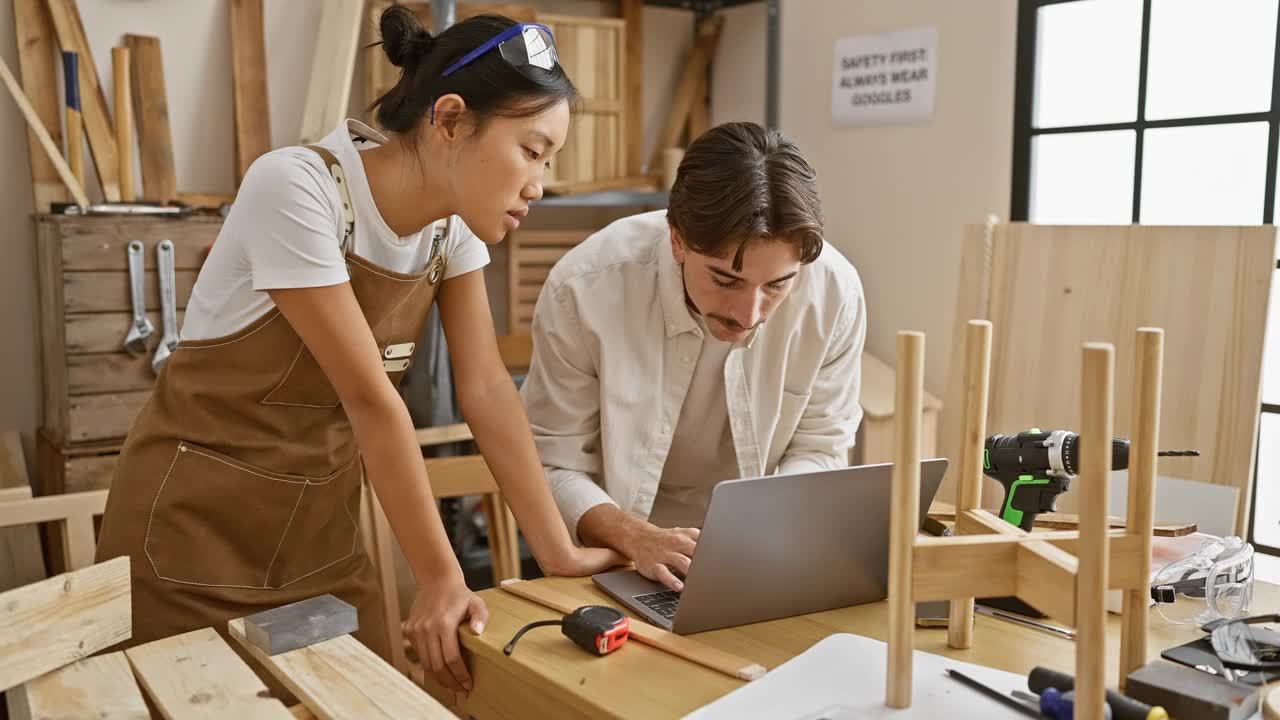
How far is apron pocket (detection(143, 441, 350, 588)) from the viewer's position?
138 cm

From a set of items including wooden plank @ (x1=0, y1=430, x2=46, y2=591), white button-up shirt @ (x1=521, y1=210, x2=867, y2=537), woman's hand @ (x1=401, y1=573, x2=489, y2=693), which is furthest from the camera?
wooden plank @ (x1=0, y1=430, x2=46, y2=591)

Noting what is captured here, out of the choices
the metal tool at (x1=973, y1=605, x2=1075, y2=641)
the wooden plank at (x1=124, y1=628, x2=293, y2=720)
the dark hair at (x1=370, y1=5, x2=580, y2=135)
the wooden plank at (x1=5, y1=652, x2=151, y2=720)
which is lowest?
the metal tool at (x1=973, y1=605, x2=1075, y2=641)

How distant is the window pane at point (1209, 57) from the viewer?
2516 mm

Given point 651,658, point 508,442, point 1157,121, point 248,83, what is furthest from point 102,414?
point 1157,121

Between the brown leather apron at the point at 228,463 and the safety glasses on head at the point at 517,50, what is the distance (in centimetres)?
22

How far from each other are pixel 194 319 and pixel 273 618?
0.55m

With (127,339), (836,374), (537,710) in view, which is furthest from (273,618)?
(127,339)

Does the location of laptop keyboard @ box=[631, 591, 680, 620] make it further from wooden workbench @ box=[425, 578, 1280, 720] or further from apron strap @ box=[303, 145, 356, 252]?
apron strap @ box=[303, 145, 356, 252]

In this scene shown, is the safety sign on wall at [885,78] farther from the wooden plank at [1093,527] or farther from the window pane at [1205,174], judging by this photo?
the wooden plank at [1093,527]

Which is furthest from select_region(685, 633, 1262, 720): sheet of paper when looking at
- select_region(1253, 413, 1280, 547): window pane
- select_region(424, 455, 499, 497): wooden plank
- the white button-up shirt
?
select_region(1253, 413, 1280, 547): window pane

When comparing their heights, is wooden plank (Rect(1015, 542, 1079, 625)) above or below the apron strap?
below

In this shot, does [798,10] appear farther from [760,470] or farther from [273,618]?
[273,618]

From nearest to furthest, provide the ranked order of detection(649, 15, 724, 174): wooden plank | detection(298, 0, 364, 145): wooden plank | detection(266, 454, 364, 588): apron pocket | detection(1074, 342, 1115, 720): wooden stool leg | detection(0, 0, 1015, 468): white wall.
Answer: detection(1074, 342, 1115, 720): wooden stool leg < detection(266, 454, 364, 588): apron pocket < detection(0, 0, 1015, 468): white wall < detection(298, 0, 364, 145): wooden plank < detection(649, 15, 724, 174): wooden plank

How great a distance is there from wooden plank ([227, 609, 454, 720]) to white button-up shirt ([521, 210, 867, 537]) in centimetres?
62
